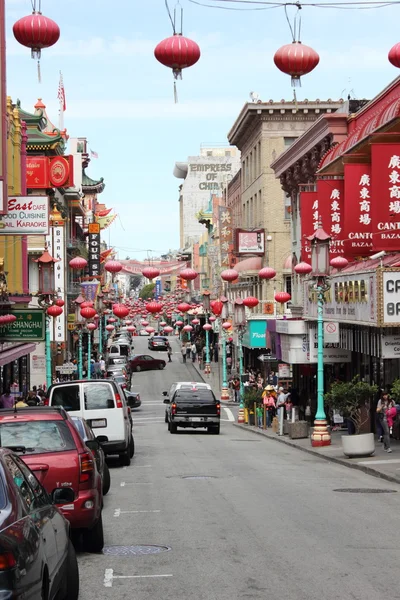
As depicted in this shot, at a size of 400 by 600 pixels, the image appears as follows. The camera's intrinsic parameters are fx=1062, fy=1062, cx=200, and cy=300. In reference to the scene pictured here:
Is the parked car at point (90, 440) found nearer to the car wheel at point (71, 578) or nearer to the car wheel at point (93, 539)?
the car wheel at point (93, 539)

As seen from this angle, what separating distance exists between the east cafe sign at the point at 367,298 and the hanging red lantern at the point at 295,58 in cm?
1269

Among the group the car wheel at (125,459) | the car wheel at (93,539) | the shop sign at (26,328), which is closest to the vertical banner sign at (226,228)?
the shop sign at (26,328)

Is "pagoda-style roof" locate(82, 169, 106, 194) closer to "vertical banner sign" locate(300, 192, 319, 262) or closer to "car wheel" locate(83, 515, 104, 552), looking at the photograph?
"vertical banner sign" locate(300, 192, 319, 262)

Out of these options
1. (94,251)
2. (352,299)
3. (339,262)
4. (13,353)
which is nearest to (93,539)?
(352,299)

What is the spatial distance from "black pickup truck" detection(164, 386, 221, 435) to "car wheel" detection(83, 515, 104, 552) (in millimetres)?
24498

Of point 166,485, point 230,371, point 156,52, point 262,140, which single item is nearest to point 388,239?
point 166,485

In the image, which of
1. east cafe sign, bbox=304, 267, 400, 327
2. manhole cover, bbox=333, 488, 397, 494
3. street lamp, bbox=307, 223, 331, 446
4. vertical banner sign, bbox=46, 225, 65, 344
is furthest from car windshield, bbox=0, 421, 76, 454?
vertical banner sign, bbox=46, 225, 65, 344

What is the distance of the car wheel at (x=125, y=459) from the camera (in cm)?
2453

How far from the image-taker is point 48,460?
11930 mm

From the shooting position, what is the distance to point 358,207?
30.6 metres

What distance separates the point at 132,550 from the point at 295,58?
6746 mm

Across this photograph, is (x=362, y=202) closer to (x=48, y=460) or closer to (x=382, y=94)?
(x=382, y=94)

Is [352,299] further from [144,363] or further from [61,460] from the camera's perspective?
[144,363]

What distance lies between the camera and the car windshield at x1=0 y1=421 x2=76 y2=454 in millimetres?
12211
